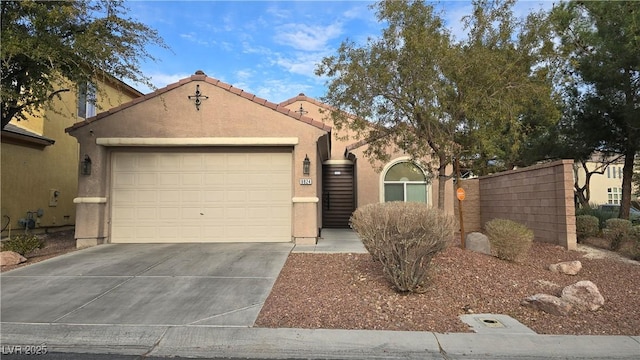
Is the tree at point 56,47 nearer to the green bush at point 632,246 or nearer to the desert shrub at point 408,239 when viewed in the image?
the desert shrub at point 408,239

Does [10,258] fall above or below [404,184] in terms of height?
below

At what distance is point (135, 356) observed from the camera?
189 inches

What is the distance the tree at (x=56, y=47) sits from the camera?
848cm

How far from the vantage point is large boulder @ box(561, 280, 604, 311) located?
20.3ft

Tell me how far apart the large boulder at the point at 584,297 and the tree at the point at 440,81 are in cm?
345

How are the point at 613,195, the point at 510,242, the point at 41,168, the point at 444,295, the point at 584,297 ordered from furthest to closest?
the point at 613,195
the point at 41,168
the point at 510,242
the point at 444,295
the point at 584,297

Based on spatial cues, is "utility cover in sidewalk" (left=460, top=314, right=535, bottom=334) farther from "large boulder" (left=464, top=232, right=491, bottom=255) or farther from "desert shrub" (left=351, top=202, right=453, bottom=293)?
"large boulder" (left=464, top=232, right=491, bottom=255)

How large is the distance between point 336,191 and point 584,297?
36.0 feet

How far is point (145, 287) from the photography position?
23.6ft

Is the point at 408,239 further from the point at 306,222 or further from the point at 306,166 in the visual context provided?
the point at 306,166

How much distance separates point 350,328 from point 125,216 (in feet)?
26.5

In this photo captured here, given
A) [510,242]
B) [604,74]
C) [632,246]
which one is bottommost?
[632,246]

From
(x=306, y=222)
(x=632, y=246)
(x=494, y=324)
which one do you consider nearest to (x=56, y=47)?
(x=306, y=222)

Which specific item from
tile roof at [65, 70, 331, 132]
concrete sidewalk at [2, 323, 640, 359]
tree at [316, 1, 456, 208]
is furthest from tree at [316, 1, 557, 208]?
concrete sidewalk at [2, 323, 640, 359]
